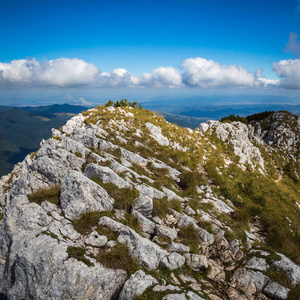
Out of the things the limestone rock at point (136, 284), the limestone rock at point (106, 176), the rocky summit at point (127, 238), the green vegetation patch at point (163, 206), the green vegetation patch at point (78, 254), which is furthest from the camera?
the limestone rock at point (106, 176)

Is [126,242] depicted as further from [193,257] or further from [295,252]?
[295,252]

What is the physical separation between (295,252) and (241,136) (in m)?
35.2

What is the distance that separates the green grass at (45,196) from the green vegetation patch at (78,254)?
4.57m

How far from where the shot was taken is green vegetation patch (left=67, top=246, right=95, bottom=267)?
859cm

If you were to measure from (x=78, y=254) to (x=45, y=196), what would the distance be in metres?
5.75

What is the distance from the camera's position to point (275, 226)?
16.5 m

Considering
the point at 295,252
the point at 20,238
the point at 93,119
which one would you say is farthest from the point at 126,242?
the point at 93,119

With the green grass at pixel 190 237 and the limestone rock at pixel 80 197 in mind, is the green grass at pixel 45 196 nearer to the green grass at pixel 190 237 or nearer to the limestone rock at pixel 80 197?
the limestone rock at pixel 80 197

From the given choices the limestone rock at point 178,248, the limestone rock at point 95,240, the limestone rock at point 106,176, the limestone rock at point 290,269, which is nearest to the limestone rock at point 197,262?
the limestone rock at point 178,248

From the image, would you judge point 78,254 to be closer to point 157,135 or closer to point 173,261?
point 173,261

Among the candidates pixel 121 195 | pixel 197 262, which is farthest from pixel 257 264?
pixel 121 195

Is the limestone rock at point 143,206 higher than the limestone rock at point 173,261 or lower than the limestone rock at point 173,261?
higher

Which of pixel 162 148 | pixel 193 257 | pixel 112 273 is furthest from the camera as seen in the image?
pixel 162 148

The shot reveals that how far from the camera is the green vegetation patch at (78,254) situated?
859cm
